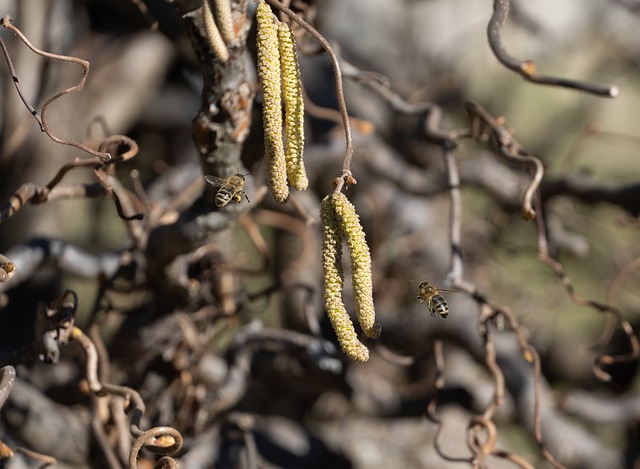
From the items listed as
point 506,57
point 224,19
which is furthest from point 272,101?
point 506,57

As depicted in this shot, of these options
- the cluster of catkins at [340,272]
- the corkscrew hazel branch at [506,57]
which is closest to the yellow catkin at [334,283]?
the cluster of catkins at [340,272]

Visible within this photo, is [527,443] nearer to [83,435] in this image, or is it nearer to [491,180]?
[491,180]

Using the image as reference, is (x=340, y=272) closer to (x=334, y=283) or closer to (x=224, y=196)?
(x=334, y=283)

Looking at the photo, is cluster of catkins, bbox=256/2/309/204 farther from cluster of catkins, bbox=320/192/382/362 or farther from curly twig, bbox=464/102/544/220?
curly twig, bbox=464/102/544/220

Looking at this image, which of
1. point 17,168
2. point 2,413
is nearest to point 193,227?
point 2,413

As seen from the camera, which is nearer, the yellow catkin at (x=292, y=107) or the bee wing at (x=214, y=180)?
the yellow catkin at (x=292, y=107)

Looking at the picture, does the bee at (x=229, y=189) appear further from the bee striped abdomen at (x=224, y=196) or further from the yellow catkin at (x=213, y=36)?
the yellow catkin at (x=213, y=36)
